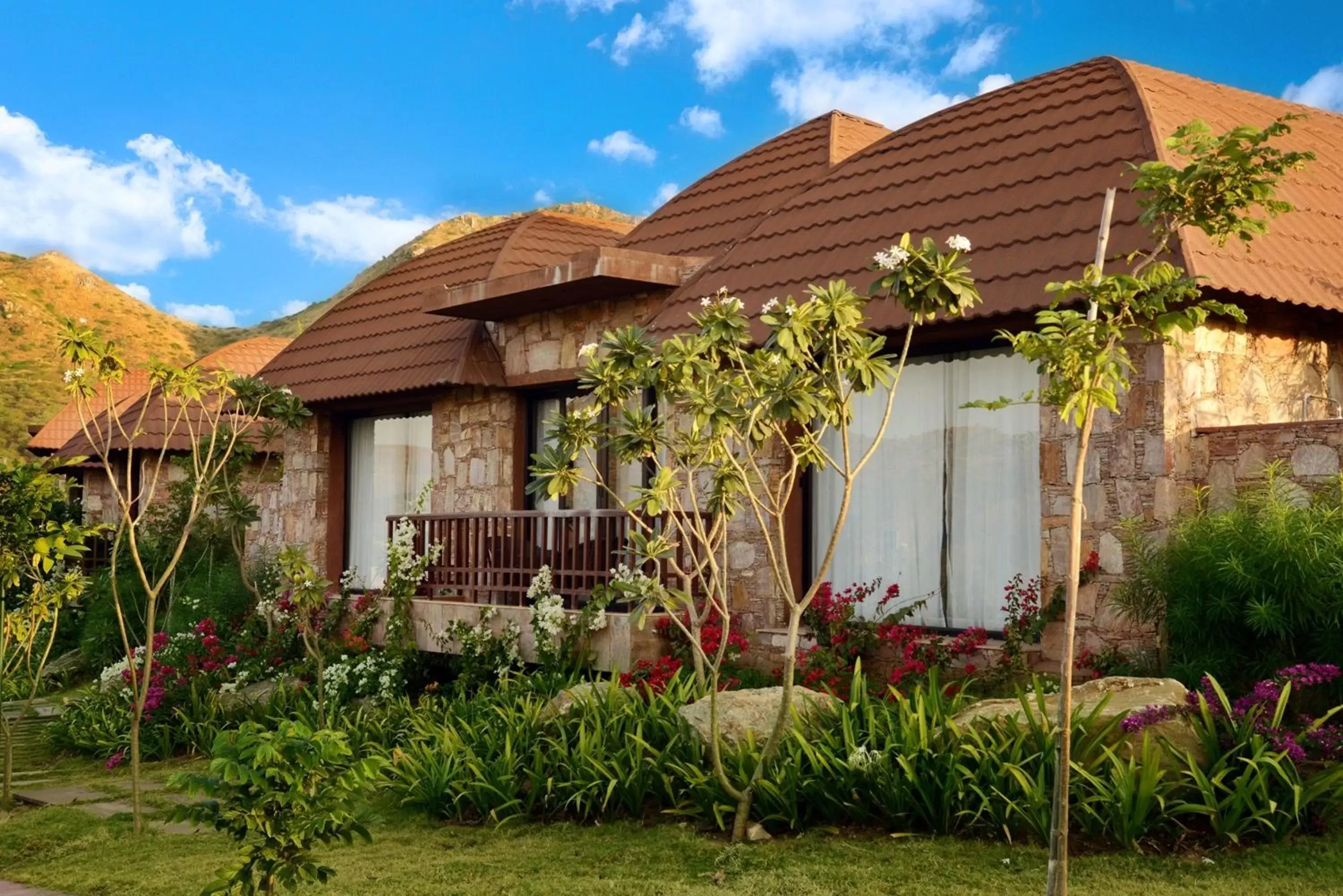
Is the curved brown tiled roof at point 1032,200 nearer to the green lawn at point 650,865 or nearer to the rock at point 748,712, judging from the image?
the rock at point 748,712

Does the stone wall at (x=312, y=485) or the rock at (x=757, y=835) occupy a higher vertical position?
the stone wall at (x=312, y=485)

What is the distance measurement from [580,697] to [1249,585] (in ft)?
14.3

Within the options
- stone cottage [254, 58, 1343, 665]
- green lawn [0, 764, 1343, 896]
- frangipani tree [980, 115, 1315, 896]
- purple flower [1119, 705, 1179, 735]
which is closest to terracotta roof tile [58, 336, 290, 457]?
stone cottage [254, 58, 1343, 665]

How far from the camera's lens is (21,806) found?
10227mm

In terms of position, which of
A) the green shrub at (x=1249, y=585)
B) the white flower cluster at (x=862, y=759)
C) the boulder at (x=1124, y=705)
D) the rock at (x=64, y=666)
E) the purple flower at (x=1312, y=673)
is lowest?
the rock at (x=64, y=666)

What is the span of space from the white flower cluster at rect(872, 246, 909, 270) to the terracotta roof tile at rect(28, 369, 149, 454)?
26.2 metres

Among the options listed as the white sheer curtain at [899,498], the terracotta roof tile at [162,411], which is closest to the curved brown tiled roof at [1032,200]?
the white sheer curtain at [899,498]

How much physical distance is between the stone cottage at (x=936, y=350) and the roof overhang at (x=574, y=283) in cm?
3

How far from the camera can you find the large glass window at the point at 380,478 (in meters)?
15.3

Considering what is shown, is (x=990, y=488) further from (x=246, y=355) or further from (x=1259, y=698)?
(x=246, y=355)

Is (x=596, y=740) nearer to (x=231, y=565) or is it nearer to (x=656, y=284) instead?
(x=656, y=284)

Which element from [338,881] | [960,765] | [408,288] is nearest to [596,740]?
[338,881]

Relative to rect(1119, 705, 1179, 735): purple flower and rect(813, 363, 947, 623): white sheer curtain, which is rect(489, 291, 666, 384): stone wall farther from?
rect(1119, 705, 1179, 735): purple flower

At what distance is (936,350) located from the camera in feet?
33.0
